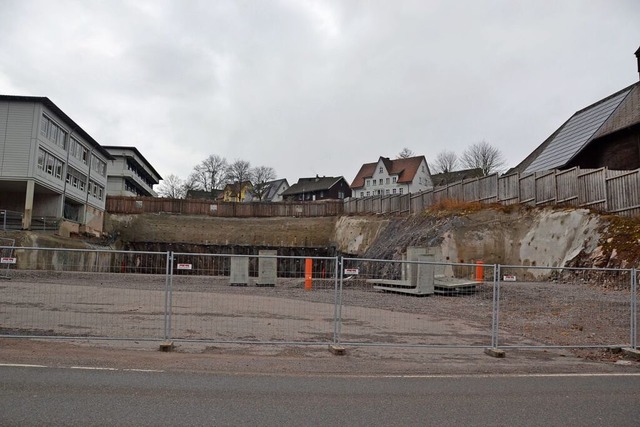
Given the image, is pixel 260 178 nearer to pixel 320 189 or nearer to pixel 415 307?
pixel 320 189

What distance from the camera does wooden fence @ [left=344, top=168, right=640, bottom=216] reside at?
22.4 metres

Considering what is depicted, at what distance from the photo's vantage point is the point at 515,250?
29.3m

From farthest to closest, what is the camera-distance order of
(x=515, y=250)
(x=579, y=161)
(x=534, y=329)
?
(x=579, y=161) < (x=515, y=250) < (x=534, y=329)

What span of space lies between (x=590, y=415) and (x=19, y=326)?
38.4 feet

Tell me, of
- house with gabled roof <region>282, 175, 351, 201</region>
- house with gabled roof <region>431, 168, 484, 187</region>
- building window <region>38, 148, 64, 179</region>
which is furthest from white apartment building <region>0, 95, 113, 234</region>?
house with gabled roof <region>431, 168, 484, 187</region>

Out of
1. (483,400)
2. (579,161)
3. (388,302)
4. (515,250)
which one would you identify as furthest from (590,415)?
(579,161)

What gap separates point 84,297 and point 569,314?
15236mm

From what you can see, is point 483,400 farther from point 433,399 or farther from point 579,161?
point 579,161

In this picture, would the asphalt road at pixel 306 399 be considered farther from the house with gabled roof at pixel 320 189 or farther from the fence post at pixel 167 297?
the house with gabled roof at pixel 320 189

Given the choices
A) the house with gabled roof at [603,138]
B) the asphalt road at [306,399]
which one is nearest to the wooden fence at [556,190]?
the house with gabled roof at [603,138]

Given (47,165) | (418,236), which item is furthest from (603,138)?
(47,165)

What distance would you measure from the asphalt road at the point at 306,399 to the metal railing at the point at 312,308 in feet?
8.55

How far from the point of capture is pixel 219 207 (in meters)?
68.8

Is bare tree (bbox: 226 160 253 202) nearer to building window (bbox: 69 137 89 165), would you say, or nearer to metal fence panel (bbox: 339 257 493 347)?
building window (bbox: 69 137 89 165)
